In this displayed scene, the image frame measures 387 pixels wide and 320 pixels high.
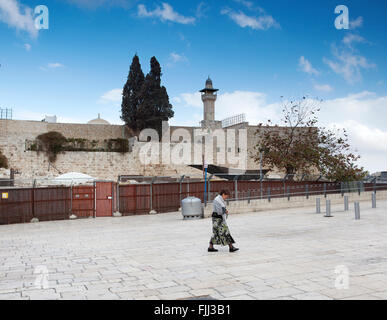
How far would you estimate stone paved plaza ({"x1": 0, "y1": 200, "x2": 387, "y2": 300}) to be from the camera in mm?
5941

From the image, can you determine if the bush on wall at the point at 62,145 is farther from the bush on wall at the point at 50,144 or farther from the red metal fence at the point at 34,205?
the red metal fence at the point at 34,205

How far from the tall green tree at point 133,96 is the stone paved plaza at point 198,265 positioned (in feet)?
111

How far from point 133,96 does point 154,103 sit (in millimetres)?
2669

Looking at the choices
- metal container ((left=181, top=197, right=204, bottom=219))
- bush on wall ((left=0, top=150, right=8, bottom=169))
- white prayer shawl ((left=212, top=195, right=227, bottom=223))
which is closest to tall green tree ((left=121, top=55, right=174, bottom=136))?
bush on wall ((left=0, top=150, right=8, bottom=169))

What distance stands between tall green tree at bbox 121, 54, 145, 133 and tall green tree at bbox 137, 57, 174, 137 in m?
0.65

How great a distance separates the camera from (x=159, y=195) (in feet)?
77.4

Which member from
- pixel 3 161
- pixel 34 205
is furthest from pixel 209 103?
pixel 34 205

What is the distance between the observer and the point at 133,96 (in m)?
46.3

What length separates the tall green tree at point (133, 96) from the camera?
46175 mm

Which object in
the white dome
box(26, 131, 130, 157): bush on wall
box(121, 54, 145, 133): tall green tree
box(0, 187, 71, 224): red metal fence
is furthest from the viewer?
box(121, 54, 145, 133): tall green tree

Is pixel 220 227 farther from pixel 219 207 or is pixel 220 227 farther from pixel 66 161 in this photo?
pixel 66 161

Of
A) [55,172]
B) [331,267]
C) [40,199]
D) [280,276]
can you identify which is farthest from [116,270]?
[55,172]

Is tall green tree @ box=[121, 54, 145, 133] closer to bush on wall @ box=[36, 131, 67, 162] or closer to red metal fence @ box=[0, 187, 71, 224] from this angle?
bush on wall @ box=[36, 131, 67, 162]

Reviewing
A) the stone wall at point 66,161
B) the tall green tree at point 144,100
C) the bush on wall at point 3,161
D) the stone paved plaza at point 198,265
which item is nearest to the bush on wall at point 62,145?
the stone wall at point 66,161
